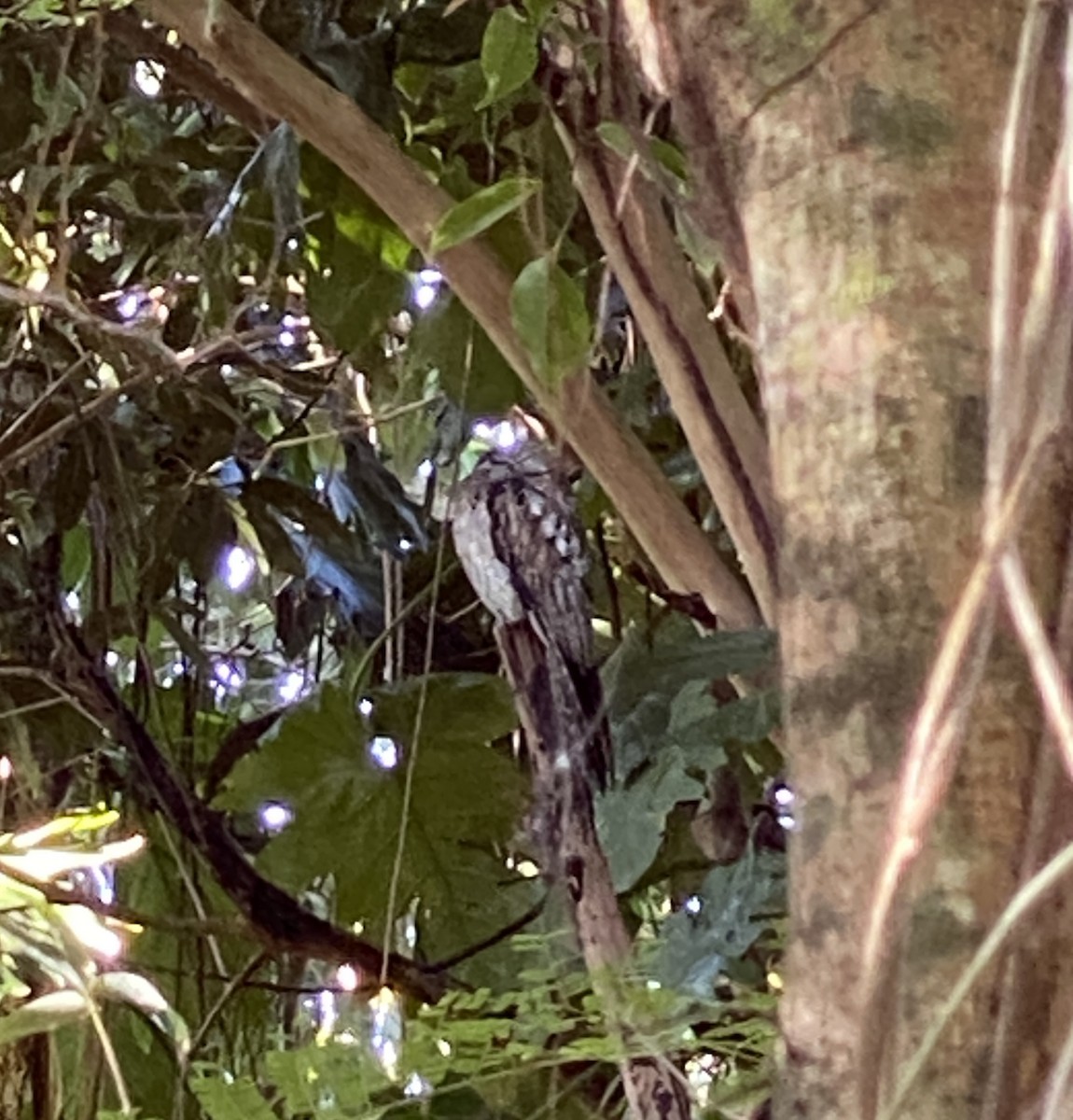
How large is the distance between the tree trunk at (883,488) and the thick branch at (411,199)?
267 millimetres

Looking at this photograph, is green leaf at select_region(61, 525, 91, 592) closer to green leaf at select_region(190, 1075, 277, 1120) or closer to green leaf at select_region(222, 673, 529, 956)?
green leaf at select_region(222, 673, 529, 956)

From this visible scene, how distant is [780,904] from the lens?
0.57 meters

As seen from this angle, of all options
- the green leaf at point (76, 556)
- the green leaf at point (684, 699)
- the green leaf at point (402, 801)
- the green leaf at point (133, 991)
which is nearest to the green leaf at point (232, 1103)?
the green leaf at point (133, 991)

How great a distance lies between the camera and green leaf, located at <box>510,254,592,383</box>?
1.77 ft


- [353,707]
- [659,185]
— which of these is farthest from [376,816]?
[659,185]

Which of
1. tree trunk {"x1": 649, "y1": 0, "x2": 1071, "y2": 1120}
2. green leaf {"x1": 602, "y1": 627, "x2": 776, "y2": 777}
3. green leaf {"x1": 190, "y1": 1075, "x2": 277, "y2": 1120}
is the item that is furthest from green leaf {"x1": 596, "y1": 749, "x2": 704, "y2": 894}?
tree trunk {"x1": 649, "y1": 0, "x2": 1071, "y2": 1120}

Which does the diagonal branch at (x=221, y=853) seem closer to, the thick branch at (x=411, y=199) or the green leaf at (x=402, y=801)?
the green leaf at (x=402, y=801)

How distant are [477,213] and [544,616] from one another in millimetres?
135

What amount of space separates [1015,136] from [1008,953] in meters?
0.14

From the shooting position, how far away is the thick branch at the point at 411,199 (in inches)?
25.2

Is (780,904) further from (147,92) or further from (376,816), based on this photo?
(147,92)

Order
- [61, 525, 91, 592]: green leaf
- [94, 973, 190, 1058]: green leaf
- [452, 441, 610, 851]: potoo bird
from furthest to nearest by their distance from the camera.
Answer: [61, 525, 91, 592]: green leaf → [452, 441, 610, 851]: potoo bird → [94, 973, 190, 1058]: green leaf

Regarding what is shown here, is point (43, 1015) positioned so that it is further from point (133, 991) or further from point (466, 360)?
point (466, 360)

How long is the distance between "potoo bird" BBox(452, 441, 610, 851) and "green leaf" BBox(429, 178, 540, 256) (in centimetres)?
10
